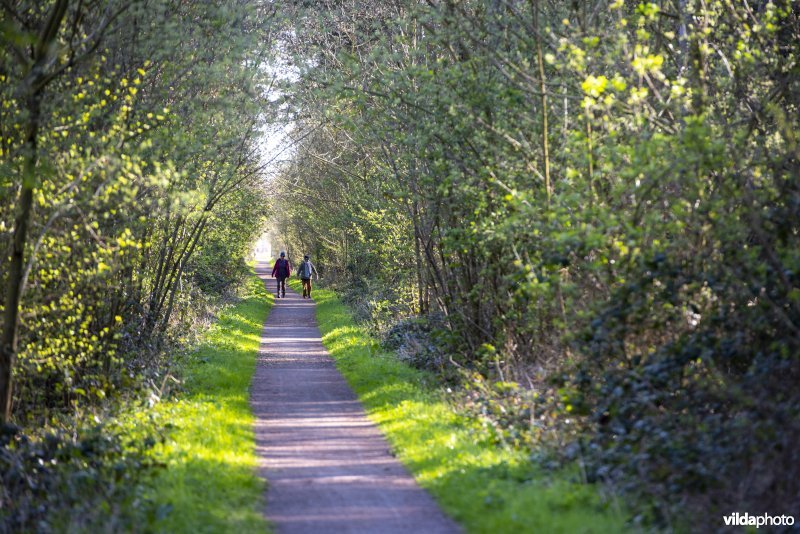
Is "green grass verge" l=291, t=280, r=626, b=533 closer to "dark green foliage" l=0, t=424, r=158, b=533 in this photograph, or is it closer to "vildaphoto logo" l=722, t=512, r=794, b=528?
"vildaphoto logo" l=722, t=512, r=794, b=528

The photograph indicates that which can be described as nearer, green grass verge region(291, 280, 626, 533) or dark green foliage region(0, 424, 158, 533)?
green grass verge region(291, 280, 626, 533)

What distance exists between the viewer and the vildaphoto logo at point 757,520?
6332 millimetres

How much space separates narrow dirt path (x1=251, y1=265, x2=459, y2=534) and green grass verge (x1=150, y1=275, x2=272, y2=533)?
20 cm

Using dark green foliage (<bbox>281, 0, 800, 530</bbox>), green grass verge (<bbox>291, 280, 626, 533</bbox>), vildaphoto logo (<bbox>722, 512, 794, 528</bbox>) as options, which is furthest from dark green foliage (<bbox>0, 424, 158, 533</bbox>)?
vildaphoto logo (<bbox>722, 512, 794, 528</bbox>)

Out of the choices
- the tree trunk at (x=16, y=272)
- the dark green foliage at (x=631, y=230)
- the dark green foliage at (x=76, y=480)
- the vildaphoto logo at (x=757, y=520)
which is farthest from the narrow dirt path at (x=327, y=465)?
the tree trunk at (x=16, y=272)

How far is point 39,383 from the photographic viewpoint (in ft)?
42.4

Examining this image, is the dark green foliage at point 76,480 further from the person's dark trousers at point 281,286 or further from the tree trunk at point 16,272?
the person's dark trousers at point 281,286

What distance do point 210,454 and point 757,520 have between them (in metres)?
5.53

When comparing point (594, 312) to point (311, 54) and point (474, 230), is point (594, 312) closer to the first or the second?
point (474, 230)

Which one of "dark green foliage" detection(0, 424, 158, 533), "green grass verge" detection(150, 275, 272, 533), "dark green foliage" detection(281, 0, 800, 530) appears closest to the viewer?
"dark green foliage" detection(0, 424, 158, 533)

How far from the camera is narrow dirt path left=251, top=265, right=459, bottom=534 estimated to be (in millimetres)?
7539

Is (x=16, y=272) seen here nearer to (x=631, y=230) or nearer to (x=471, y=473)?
(x=471, y=473)

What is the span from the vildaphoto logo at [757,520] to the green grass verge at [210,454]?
348 cm

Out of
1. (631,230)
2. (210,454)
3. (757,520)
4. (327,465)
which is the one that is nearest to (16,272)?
(210,454)
